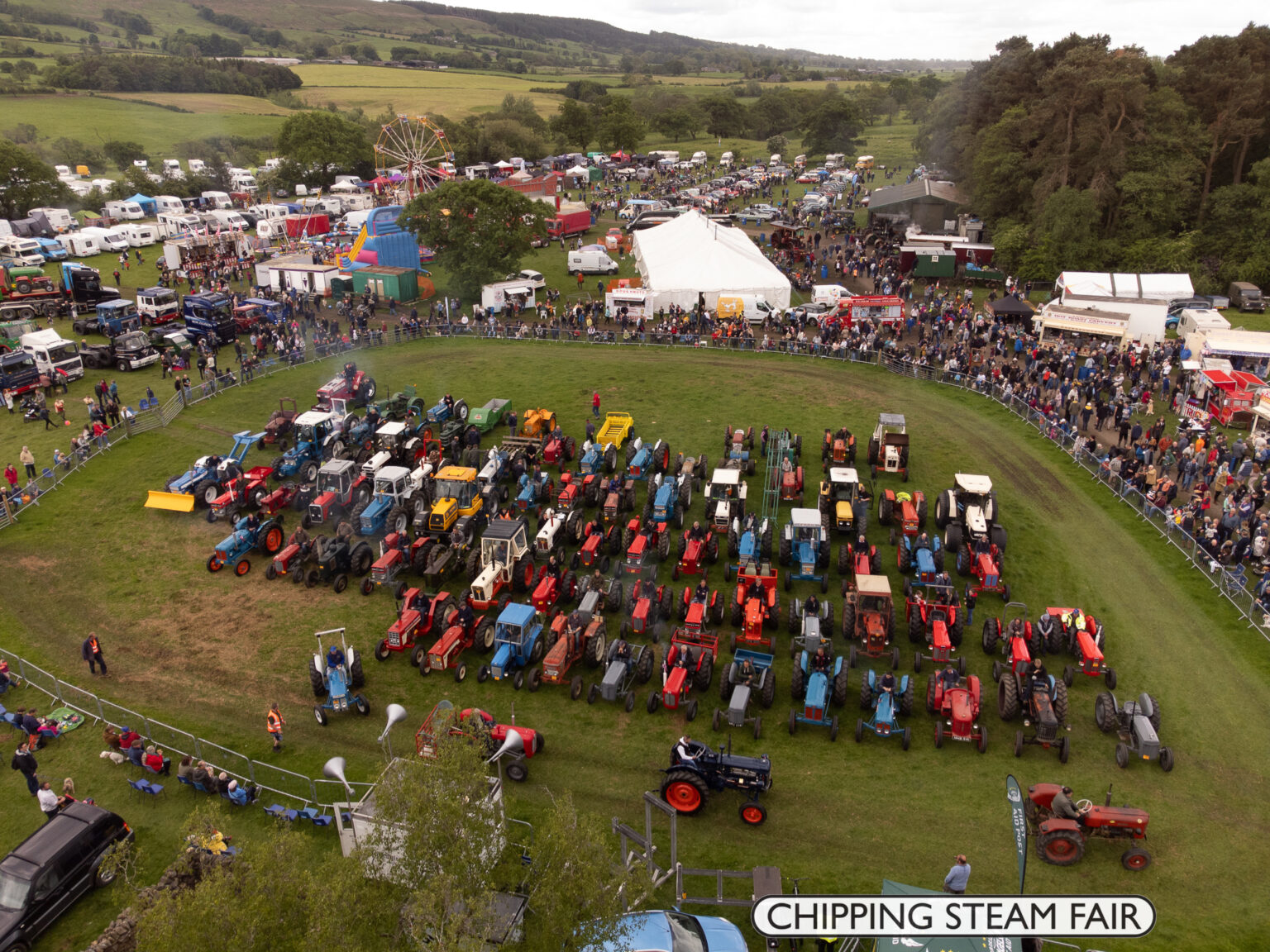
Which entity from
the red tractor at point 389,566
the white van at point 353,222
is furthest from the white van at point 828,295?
the white van at point 353,222

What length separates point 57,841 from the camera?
1329 cm

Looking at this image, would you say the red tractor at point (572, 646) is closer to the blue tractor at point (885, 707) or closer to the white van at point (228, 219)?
the blue tractor at point (885, 707)

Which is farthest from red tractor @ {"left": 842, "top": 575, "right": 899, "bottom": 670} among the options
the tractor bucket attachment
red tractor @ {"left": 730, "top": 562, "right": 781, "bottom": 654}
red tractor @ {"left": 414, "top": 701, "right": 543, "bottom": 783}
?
the tractor bucket attachment

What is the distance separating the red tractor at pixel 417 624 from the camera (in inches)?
738

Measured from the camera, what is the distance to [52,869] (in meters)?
13.0

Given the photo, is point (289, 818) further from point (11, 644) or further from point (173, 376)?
point (173, 376)

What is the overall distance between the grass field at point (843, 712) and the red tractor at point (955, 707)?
0.33m

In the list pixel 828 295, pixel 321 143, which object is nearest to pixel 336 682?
pixel 828 295

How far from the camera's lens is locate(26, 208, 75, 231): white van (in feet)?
200

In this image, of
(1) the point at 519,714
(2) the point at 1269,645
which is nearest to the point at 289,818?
(1) the point at 519,714

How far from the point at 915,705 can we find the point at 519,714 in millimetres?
8254

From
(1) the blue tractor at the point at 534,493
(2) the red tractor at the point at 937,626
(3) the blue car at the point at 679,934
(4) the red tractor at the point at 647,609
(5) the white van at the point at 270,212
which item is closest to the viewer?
(3) the blue car at the point at 679,934

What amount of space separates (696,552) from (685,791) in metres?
7.88

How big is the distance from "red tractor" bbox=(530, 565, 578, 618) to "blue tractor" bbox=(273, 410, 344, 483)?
33.0 ft
